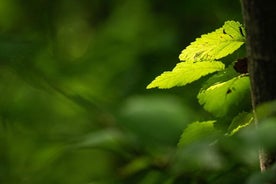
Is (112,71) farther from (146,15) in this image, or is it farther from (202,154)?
(202,154)

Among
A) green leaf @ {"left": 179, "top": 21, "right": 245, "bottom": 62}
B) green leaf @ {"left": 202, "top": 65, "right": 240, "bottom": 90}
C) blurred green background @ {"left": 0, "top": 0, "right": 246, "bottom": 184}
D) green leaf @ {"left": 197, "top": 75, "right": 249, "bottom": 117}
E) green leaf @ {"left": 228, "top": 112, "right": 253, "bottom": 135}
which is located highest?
blurred green background @ {"left": 0, "top": 0, "right": 246, "bottom": 184}

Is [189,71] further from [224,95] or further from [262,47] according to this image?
[262,47]

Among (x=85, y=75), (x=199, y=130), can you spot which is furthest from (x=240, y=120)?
(x=85, y=75)

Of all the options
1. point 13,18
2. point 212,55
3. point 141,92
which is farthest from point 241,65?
point 13,18

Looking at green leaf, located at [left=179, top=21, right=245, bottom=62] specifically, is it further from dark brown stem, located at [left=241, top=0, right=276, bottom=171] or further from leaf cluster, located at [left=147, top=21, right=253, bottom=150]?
dark brown stem, located at [left=241, top=0, right=276, bottom=171]

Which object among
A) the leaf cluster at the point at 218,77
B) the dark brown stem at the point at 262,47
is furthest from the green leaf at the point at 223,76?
the dark brown stem at the point at 262,47

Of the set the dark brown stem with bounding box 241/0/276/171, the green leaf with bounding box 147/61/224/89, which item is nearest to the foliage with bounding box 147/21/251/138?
the green leaf with bounding box 147/61/224/89
